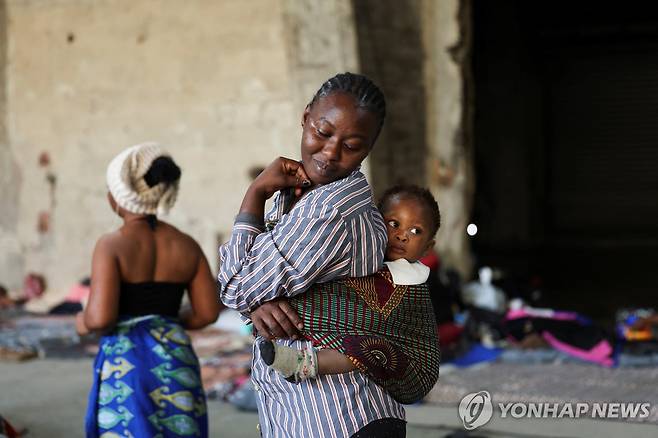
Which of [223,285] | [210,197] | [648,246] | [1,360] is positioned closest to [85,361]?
[1,360]

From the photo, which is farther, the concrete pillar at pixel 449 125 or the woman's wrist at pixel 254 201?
the concrete pillar at pixel 449 125

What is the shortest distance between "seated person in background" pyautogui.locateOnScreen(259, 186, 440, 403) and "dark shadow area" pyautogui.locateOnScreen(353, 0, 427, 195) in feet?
14.2

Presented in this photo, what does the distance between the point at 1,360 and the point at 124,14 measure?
9.84 feet

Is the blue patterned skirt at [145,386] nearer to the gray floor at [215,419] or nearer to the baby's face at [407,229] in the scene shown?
the gray floor at [215,419]

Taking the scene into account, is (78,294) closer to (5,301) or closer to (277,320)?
(5,301)

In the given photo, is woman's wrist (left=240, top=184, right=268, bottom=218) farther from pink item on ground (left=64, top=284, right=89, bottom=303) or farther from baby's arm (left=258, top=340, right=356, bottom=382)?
pink item on ground (left=64, top=284, right=89, bottom=303)

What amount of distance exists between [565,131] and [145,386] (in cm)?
984

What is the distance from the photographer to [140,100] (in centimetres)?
694

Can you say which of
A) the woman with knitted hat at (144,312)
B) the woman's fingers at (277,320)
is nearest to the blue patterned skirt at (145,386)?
the woman with knitted hat at (144,312)

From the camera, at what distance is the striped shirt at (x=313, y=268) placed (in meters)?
1.64

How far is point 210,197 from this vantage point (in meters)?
6.79

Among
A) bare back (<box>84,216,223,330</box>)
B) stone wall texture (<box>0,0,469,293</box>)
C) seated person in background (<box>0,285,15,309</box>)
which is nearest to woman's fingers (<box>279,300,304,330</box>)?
bare back (<box>84,216,223,330</box>)

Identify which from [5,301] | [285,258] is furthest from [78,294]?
[285,258]

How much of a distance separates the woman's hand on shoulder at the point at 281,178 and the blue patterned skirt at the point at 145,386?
4.14 feet
